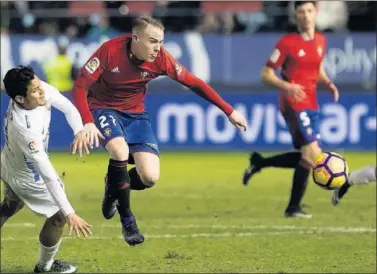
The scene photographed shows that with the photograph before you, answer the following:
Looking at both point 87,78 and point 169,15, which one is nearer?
point 87,78

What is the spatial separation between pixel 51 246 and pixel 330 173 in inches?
110

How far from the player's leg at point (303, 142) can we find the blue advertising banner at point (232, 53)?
9.49 metres

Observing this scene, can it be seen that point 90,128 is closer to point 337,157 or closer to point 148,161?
point 148,161

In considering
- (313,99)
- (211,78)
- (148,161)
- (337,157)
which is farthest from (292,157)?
(211,78)

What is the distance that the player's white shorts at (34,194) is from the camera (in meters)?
9.08

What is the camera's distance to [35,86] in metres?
8.38

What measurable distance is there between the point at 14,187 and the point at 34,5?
14.6 meters

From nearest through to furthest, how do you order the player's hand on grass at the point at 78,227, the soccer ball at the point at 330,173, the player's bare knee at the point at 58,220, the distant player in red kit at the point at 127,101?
the player's hand on grass at the point at 78,227 → the distant player in red kit at the point at 127,101 → the player's bare knee at the point at 58,220 → the soccer ball at the point at 330,173

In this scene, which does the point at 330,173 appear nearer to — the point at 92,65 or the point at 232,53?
the point at 92,65

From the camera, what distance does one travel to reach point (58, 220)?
9.50 m

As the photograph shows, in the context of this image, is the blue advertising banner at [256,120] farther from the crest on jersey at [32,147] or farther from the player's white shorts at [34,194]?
the crest on jersey at [32,147]

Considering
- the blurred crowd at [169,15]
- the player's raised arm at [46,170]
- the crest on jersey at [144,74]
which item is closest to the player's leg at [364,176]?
the crest on jersey at [144,74]

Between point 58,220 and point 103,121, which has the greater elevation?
point 103,121

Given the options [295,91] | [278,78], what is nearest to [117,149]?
[295,91]
